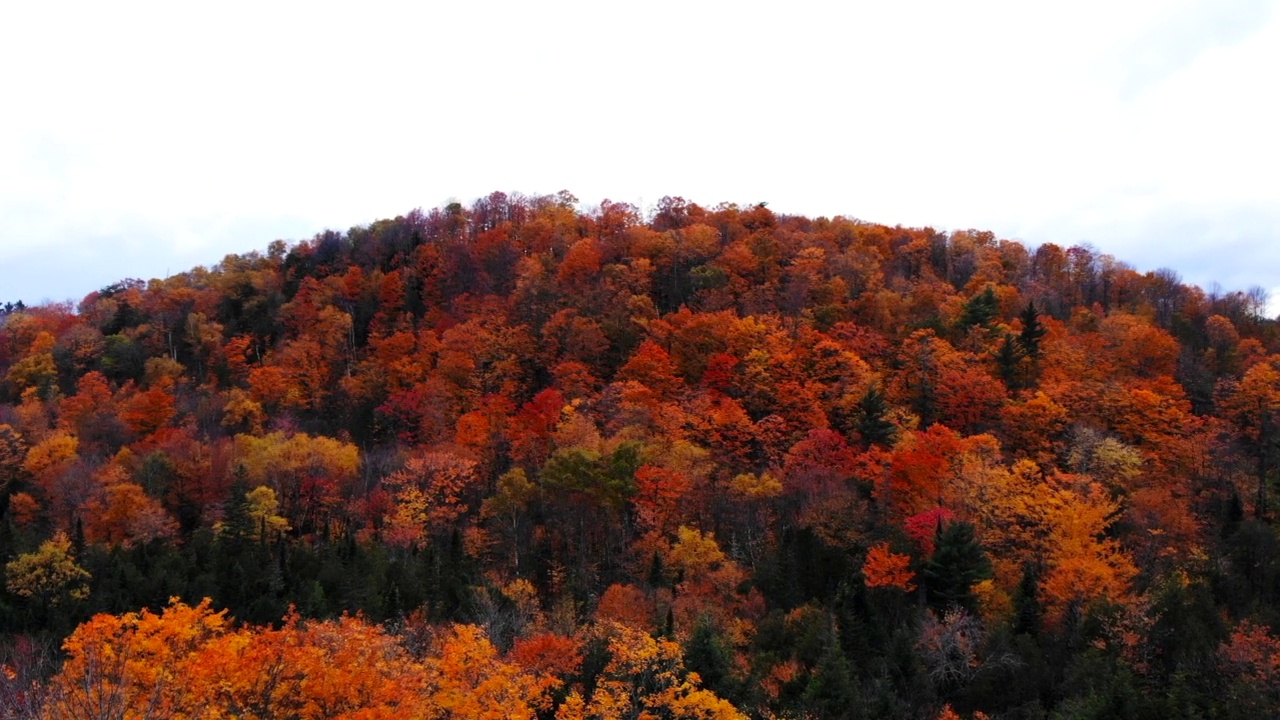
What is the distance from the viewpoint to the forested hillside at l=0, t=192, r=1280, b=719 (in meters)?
27.1

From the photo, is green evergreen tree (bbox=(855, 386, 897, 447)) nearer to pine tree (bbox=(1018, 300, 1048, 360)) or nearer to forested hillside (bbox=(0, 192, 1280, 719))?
forested hillside (bbox=(0, 192, 1280, 719))

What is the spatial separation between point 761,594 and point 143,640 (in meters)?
24.8

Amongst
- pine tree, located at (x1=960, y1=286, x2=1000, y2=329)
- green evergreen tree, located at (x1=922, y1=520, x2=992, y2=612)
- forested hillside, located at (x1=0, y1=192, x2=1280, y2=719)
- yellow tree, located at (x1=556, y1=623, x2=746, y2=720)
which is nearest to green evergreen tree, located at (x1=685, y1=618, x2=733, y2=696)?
forested hillside, located at (x1=0, y1=192, x2=1280, y2=719)

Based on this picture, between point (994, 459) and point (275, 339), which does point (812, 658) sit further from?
point (275, 339)

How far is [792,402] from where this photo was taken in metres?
49.9

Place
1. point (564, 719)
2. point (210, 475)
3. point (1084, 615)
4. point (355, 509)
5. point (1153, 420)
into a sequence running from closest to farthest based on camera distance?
1. point (564, 719)
2. point (1084, 615)
3. point (1153, 420)
4. point (355, 509)
5. point (210, 475)

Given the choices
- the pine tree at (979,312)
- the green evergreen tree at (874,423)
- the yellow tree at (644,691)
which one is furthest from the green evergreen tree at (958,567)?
the pine tree at (979,312)

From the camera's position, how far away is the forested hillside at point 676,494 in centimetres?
2706

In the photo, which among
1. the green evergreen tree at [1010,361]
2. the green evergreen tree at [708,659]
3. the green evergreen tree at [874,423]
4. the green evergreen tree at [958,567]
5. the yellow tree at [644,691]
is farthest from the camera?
the green evergreen tree at [1010,361]

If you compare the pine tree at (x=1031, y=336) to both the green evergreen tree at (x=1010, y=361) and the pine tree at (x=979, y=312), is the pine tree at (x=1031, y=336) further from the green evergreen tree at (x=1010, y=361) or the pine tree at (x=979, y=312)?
the pine tree at (x=979, y=312)

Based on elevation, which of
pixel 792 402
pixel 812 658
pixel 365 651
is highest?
pixel 792 402

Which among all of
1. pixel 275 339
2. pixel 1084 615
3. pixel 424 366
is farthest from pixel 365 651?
pixel 275 339

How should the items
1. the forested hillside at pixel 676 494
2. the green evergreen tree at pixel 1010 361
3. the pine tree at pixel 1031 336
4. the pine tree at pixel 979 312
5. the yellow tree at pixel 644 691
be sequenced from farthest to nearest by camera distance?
the pine tree at pixel 979 312 → the pine tree at pixel 1031 336 → the green evergreen tree at pixel 1010 361 → the forested hillside at pixel 676 494 → the yellow tree at pixel 644 691

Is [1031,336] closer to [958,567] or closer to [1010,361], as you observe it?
[1010,361]
